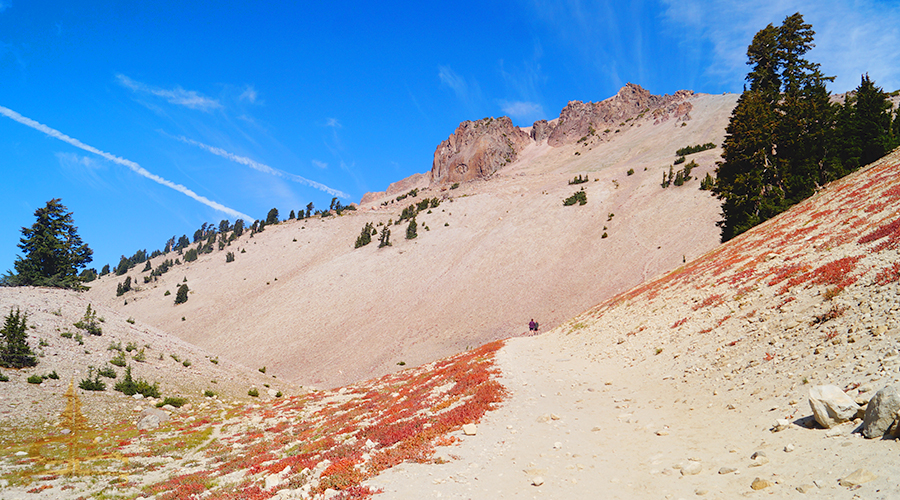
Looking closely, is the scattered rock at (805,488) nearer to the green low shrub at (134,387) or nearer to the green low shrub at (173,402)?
the green low shrub at (173,402)

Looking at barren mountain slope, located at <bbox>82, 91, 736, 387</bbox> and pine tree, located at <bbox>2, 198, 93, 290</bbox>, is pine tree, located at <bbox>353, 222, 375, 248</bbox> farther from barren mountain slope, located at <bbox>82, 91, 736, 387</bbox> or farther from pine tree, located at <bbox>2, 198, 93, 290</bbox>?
pine tree, located at <bbox>2, 198, 93, 290</bbox>

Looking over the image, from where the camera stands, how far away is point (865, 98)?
35812mm

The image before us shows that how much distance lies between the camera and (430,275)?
64500mm

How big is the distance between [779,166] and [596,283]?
21263 mm

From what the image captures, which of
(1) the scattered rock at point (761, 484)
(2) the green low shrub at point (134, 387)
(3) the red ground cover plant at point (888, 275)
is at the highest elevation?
(3) the red ground cover plant at point (888, 275)

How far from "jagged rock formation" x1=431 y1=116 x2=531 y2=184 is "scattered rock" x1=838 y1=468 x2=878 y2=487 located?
160977 mm

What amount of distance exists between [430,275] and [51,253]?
49.4m

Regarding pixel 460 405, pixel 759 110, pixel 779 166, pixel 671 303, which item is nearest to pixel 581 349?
pixel 671 303

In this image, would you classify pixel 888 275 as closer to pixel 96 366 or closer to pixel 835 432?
pixel 835 432

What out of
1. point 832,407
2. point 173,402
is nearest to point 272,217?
point 173,402

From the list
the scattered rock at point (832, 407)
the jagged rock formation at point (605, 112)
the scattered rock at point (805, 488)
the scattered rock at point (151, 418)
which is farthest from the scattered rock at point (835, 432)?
the jagged rock formation at point (605, 112)

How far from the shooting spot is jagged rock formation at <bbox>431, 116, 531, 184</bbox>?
169 m

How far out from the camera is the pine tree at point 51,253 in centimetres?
4488

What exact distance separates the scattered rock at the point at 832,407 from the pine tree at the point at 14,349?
1329 inches
